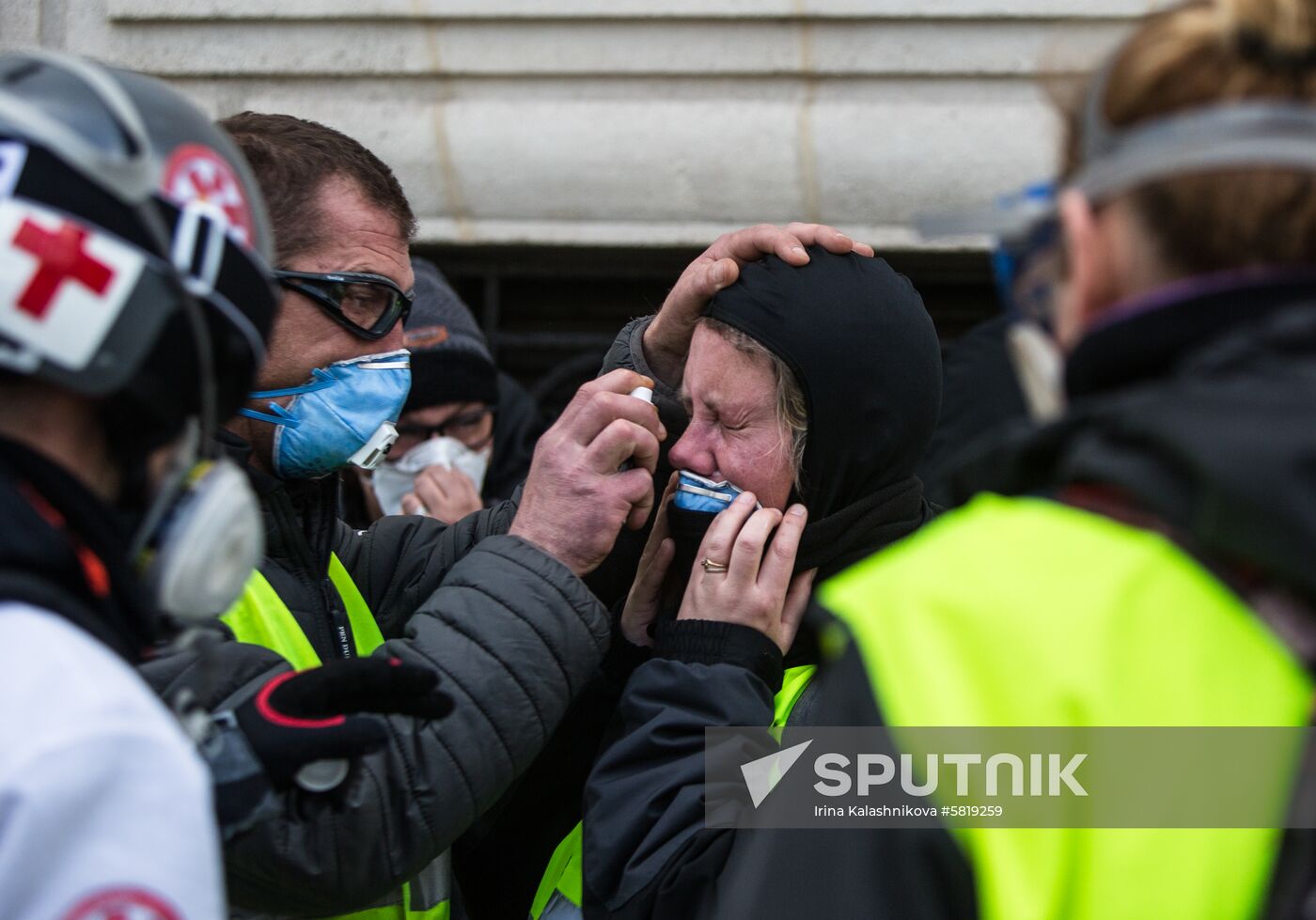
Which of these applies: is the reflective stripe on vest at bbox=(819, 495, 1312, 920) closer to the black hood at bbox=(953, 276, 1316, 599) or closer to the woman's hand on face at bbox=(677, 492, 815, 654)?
the black hood at bbox=(953, 276, 1316, 599)

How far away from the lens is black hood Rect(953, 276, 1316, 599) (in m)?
0.92

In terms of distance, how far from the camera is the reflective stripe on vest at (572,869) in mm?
2037

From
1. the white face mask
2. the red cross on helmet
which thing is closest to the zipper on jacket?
the red cross on helmet

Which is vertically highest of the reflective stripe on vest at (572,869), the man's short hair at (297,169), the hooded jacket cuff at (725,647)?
the man's short hair at (297,169)

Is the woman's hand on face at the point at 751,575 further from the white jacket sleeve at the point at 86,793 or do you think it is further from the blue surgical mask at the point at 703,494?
the white jacket sleeve at the point at 86,793

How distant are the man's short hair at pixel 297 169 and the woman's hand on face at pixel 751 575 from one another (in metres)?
0.80

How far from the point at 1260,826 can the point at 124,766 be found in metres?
0.85

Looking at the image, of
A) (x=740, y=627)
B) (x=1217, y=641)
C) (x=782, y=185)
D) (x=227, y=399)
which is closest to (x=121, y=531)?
(x=227, y=399)

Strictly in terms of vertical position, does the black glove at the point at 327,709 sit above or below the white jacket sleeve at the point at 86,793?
below

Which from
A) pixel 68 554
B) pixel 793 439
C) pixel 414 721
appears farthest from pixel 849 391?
pixel 68 554

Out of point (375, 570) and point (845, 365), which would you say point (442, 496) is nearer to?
point (375, 570)

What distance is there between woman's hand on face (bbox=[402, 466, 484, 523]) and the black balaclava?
1608mm

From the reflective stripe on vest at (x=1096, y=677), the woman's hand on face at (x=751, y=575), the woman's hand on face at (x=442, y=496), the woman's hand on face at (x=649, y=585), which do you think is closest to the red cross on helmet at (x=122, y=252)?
the reflective stripe on vest at (x=1096, y=677)

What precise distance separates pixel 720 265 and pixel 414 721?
1.05 metres
